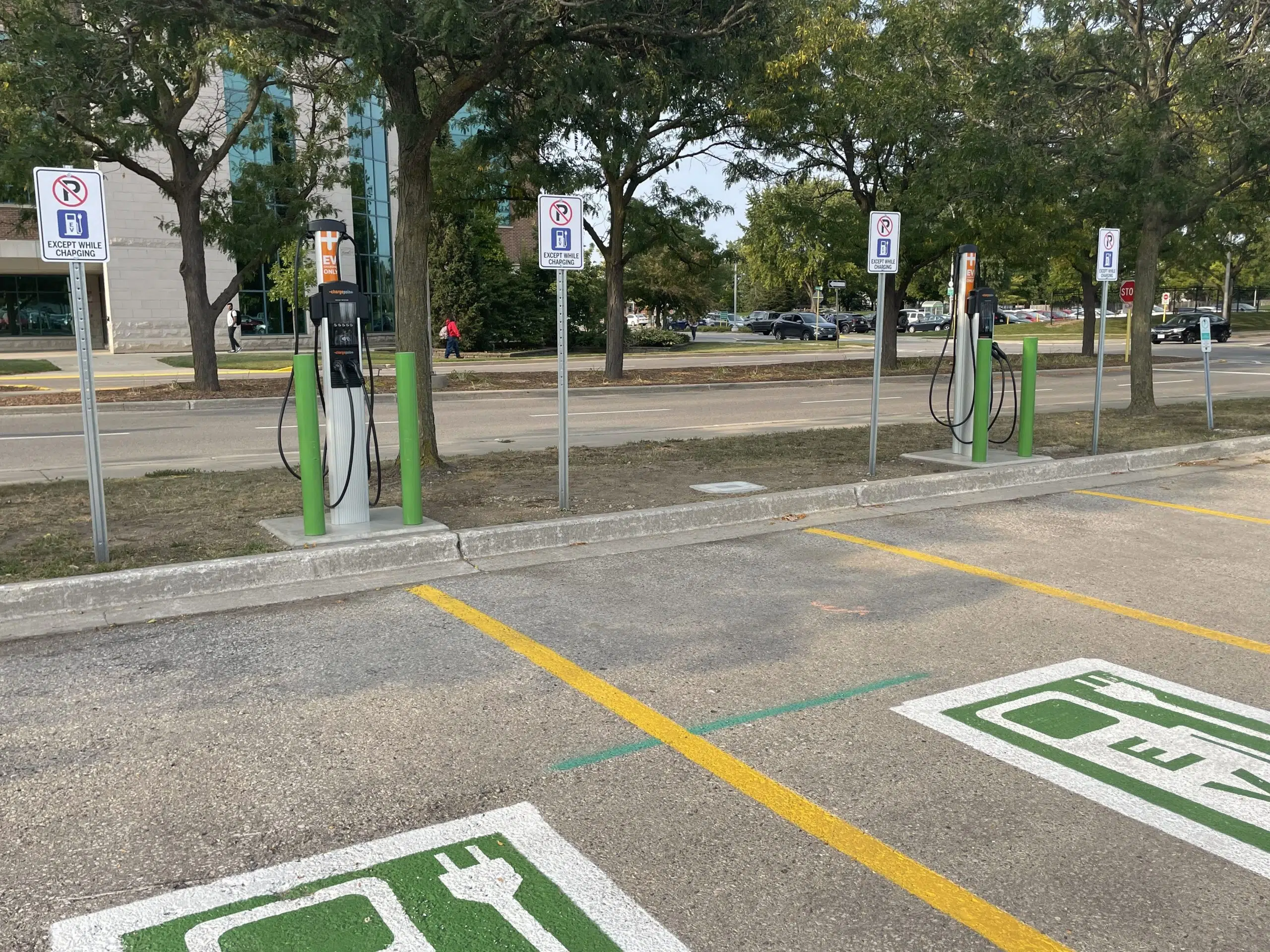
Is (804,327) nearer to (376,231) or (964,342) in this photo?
(376,231)

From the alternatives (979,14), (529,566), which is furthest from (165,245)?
(529,566)

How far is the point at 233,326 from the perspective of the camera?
36.7 metres

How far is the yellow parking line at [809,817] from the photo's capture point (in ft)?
9.65

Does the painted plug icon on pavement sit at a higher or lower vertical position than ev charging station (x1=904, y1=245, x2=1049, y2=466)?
lower

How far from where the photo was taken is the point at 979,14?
46.8 ft

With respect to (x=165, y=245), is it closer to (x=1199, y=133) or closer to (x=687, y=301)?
(x=687, y=301)

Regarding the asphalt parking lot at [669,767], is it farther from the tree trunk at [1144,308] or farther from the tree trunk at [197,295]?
the tree trunk at [197,295]

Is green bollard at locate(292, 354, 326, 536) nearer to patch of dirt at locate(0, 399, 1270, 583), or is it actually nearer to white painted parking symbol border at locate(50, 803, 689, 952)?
patch of dirt at locate(0, 399, 1270, 583)

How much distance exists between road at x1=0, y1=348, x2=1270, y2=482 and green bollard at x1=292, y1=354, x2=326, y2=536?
199 inches

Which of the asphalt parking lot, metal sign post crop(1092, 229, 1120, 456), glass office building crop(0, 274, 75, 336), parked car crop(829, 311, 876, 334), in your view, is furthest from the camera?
parked car crop(829, 311, 876, 334)

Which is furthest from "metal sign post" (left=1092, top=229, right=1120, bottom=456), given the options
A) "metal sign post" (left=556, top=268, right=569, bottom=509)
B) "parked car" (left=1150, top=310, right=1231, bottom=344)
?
"parked car" (left=1150, top=310, right=1231, bottom=344)

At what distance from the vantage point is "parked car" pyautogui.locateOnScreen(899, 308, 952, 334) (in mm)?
67875

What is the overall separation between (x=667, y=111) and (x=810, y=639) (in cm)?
1724

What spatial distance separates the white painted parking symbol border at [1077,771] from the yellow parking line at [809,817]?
2.75 feet
